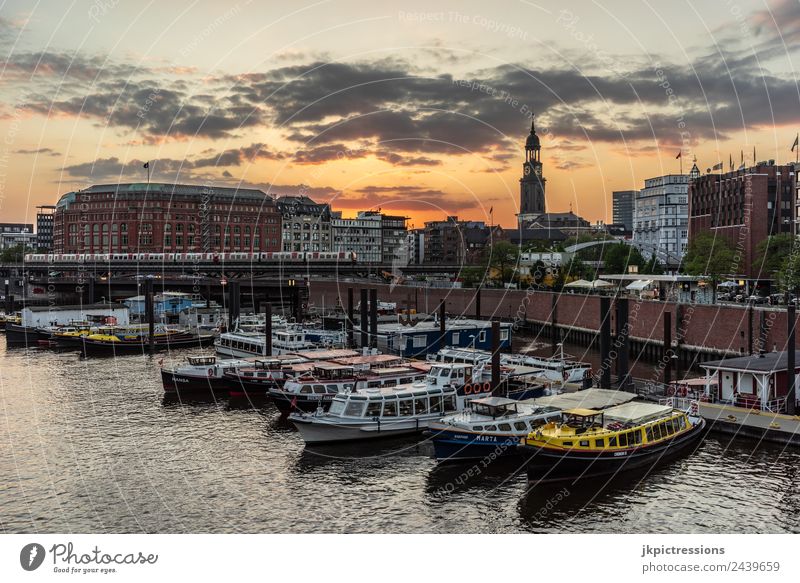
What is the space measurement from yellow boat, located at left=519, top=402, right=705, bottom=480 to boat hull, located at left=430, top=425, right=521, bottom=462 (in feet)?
6.70

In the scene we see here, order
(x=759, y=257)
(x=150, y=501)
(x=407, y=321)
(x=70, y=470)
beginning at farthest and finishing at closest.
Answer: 1. (x=759, y=257)
2. (x=407, y=321)
3. (x=70, y=470)
4. (x=150, y=501)

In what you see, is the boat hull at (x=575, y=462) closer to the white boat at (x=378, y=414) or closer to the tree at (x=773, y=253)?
the white boat at (x=378, y=414)

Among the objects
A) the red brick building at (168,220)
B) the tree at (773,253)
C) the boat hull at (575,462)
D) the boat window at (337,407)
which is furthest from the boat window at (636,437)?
the red brick building at (168,220)

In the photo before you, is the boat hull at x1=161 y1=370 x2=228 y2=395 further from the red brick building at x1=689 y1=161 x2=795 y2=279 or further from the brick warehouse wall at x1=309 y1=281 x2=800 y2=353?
the red brick building at x1=689 y1=161 x2=795 y2=279

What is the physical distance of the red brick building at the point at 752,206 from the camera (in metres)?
104

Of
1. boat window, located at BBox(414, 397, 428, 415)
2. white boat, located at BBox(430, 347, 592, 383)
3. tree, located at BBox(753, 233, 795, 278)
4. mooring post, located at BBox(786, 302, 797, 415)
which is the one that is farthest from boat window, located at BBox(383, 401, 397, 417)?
tree, located at BBox(753, 233, 795, 278)

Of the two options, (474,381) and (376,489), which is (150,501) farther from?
(474,381)

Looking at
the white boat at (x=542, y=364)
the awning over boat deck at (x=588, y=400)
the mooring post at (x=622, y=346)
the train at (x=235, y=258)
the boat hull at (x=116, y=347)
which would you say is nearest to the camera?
the awning over boat deck at (x=588, y=400)

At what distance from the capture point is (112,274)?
140 meters

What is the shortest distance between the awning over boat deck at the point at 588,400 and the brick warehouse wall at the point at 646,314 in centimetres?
1882

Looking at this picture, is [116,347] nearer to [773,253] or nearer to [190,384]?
[190,384]

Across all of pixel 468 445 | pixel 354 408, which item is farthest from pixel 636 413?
pixel 354 408

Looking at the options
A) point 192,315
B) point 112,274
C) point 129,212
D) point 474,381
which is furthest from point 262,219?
point 474,381

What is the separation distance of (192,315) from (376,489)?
73.1 meters
